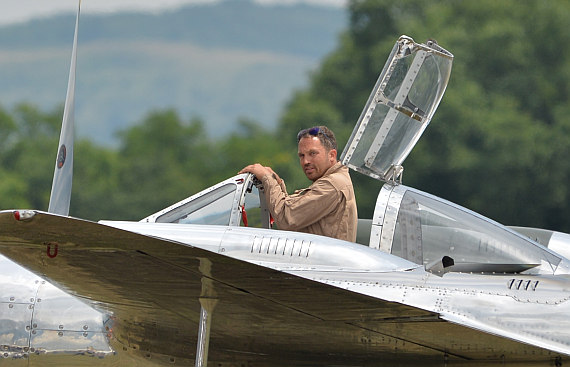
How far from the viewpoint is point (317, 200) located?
20.0 ft

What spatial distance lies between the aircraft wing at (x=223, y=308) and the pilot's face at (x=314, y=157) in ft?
4.21

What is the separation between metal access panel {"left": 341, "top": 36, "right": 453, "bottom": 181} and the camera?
6352 millimetres

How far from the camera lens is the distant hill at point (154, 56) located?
129750mm

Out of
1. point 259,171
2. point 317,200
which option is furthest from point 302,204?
point 259,171

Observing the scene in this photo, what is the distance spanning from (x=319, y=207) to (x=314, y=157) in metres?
0.47

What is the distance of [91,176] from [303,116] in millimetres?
15348

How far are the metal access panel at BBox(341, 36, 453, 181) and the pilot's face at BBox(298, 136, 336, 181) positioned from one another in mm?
162

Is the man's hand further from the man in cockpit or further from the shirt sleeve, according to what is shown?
the shirt sleeve

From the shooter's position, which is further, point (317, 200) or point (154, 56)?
point (154, 56)

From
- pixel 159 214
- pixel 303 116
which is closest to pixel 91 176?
pixel 303 116

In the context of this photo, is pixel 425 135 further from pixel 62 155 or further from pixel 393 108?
pixel 62 155

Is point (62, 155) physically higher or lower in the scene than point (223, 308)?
higher

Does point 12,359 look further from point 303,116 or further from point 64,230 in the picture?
point 303,116

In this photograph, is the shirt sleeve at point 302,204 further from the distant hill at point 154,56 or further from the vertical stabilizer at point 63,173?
the distant hill at point 154,56
